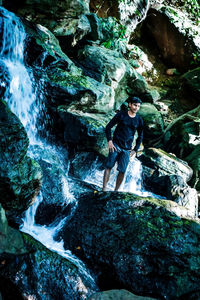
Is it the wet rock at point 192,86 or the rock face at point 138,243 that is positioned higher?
the wet rock at point 192,86

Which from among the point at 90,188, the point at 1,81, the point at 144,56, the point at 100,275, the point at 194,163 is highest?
the point at 144,56

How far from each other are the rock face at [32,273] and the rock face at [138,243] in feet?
1.85

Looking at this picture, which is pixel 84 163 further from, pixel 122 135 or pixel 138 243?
pixel 138 243

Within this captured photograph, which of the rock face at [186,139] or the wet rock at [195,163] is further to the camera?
the rock face at [186,139]

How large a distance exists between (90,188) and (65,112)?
2588 millimetres

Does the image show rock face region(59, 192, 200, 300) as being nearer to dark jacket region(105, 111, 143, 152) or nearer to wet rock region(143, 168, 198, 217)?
dark jacket region(105, 111, 143, 152)

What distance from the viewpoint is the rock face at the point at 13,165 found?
353 centimetres

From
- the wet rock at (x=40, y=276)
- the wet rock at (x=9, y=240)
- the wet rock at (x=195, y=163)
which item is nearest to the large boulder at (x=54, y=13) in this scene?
the wet rock at (x=9, y=240)

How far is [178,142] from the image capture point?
447 inches

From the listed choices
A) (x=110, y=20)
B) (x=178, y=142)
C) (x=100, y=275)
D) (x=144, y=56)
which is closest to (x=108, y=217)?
(x=100, y=275)

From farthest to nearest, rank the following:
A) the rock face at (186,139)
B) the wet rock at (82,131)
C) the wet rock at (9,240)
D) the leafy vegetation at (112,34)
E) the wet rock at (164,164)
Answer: the leafy vegetation at (112,34) < the rock face at (186,139) < the wet rock at (164,164) < the wet rock at (82,131) < the wet rock at (9,240)

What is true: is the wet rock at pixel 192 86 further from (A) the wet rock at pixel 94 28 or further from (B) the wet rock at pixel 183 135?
(A) the wet rock at pixel 94 28

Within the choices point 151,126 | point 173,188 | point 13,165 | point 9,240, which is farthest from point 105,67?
point 9,240

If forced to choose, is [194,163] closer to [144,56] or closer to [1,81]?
[1,81]
